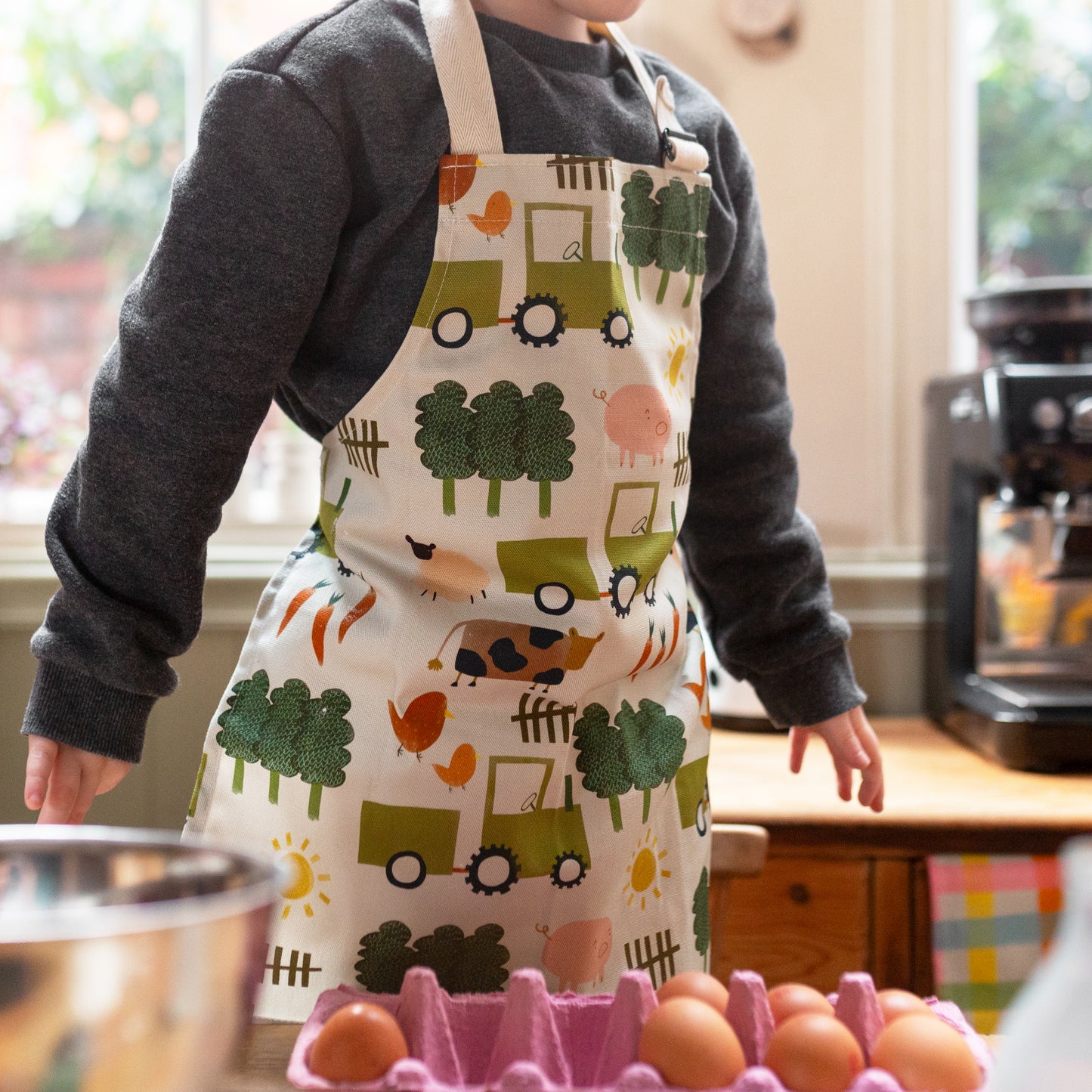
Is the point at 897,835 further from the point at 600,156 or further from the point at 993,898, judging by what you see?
the point at 600,156

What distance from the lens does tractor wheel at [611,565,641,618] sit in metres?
0.77

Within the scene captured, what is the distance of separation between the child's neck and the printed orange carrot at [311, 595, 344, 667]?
1.37ft

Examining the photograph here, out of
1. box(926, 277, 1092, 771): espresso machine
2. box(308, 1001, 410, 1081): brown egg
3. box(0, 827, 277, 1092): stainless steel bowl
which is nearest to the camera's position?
box(0, 827, 277, 1092): stainless steel bowl

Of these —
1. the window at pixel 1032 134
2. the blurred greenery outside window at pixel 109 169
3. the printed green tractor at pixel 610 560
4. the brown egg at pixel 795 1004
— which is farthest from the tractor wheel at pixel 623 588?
the window at pixel 1032 134

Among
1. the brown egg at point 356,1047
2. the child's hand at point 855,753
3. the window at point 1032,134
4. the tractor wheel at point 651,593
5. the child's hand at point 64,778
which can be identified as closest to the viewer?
the brown egg at point 356,1047

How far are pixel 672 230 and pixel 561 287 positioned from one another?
114mm

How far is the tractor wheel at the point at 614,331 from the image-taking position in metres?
0.77

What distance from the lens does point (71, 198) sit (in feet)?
6.26

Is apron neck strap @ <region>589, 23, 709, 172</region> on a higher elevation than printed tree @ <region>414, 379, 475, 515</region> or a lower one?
higher

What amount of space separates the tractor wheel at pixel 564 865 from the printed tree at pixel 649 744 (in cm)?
6

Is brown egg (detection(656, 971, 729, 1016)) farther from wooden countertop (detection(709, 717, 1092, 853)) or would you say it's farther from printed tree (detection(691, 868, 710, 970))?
wooden countertop (detection(709, 717, 1092, 853))

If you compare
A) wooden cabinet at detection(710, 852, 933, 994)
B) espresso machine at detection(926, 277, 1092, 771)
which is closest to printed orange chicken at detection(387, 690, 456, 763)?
wooden cabinet at detection(710, 852, 933, 994)

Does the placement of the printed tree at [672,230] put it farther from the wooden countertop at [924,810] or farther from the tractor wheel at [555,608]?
the wooden countertop at [924,810]

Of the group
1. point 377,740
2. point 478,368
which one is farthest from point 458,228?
point 377,740
